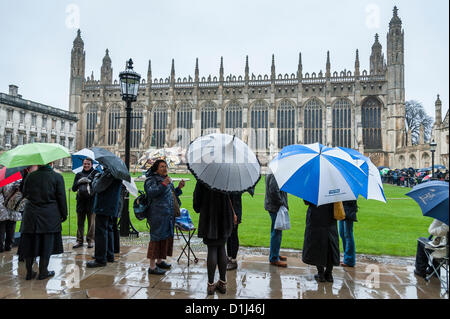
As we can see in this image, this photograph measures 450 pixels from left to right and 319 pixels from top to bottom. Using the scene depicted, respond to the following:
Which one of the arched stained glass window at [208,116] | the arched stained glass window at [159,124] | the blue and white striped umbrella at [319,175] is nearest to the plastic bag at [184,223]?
Result: the blue and white striped umbrella at [319,175]

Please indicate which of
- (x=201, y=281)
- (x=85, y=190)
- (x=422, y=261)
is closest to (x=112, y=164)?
(x=85, y=190)

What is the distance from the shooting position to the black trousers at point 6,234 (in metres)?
5.14

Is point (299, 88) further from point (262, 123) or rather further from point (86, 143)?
point (86, 143)

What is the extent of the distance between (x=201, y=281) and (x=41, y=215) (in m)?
2.24

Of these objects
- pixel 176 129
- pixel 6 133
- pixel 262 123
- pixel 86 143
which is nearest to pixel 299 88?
pixel 262 123

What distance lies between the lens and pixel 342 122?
3859 centimetres

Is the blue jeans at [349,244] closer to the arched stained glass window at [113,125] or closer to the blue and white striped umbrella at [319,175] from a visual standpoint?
the blue and white striped umbrella at [319,175]

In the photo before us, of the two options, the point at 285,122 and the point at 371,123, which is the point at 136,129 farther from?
the point at 371,123
